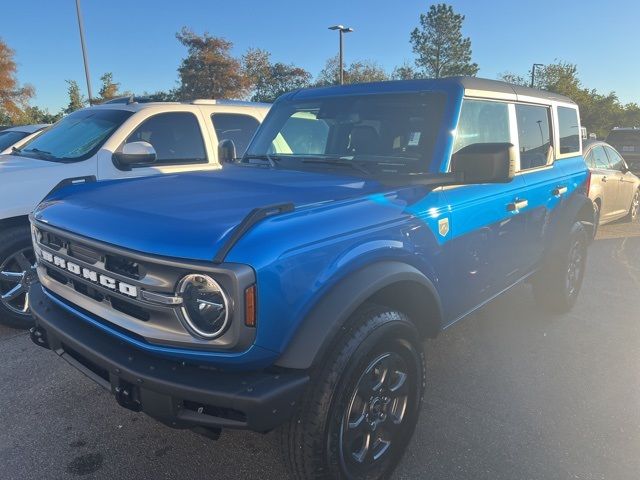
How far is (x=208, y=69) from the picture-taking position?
33406 millimetres

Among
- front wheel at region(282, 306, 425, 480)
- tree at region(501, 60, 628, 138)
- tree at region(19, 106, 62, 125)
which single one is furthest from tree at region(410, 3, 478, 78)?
front wheel at region(282, 306, 425, 480)

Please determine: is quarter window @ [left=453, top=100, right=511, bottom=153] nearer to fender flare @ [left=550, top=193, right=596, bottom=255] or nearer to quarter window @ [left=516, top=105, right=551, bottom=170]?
quarter window @ [left=516, top=105, right=551, bottom=170]

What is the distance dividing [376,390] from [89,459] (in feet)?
5.31

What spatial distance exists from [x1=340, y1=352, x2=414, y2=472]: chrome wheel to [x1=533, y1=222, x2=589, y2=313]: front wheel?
2.45 m

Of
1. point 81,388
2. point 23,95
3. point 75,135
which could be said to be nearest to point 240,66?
point 23,95

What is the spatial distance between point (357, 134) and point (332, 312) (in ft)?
5.49

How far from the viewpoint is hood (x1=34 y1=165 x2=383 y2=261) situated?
193cm

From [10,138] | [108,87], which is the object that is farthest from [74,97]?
[10,138]

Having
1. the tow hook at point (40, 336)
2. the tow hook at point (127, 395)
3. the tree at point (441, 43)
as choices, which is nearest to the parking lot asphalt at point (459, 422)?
the tow hook at point (40, 336)

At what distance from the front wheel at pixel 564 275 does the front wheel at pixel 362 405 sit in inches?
95.3

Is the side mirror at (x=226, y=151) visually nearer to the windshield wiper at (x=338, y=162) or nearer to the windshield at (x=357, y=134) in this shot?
the windshield at (x=357, y=134)

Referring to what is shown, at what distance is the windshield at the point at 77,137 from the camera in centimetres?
464

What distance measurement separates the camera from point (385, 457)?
98.0 inches

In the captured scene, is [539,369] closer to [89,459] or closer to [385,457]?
[385,457]
